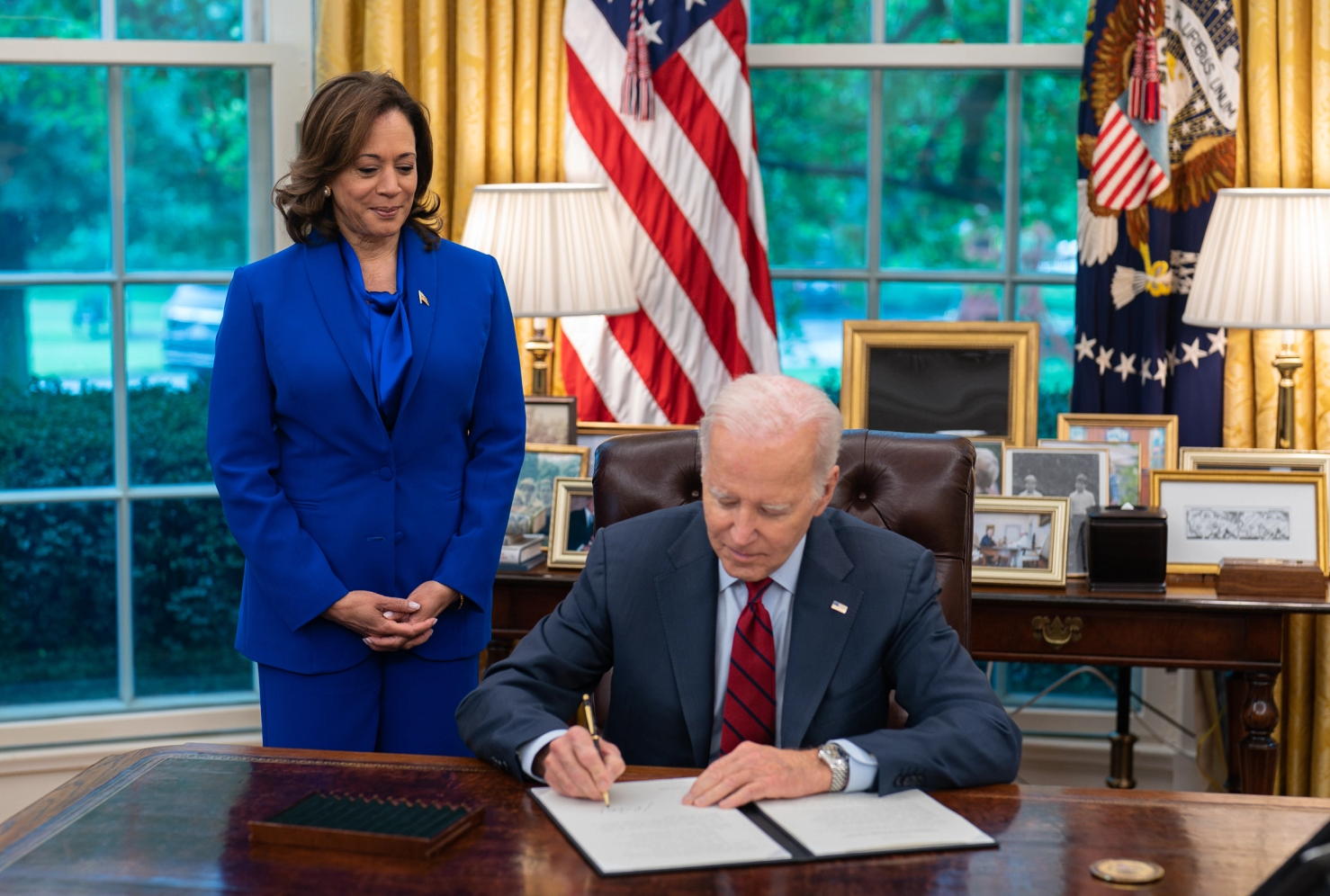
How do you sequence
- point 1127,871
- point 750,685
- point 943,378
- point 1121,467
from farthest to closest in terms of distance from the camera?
point 943,378 < point 1121,467 < point 750,685 < point 1127,871

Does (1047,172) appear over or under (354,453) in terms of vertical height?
over

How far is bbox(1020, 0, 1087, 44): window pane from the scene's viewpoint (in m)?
3.62

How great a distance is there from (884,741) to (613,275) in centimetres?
173

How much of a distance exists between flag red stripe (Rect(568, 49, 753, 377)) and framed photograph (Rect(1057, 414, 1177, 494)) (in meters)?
0.79

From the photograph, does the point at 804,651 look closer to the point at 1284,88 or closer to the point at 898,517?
the point at 898,517

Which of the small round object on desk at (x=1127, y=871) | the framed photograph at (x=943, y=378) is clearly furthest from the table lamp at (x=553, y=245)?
the small round object on desk at (x=1127, y=871)

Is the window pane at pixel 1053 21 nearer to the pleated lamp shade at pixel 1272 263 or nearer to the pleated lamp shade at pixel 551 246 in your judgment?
the pleated lamp shade at pixel 1272 263

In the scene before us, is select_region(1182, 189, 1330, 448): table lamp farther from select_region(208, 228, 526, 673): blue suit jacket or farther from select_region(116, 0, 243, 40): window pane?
select_region(116, 0, 243, 40): window pane

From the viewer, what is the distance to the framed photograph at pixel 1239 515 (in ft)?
9.55

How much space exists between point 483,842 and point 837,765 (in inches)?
15.5

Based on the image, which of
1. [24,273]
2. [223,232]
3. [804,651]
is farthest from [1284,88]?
[24,273]

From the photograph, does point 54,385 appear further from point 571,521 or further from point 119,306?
point 571,521

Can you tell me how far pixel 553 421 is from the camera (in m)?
3.18

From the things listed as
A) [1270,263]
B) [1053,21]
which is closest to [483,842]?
[1270,263]
